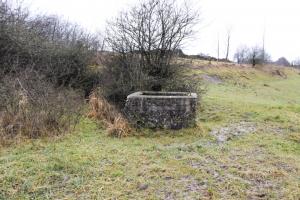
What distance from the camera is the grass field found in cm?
372

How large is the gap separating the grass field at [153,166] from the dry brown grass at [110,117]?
0.25 meters

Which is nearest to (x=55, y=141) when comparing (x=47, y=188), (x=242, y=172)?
(x=47, y=188)

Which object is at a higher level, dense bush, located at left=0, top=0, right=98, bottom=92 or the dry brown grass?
dense bush, located at left=0, top=0, right=98, bottom=92

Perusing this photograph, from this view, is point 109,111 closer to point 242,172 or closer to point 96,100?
point 96,100

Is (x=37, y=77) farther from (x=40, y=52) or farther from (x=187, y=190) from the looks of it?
(x=187, y=190)

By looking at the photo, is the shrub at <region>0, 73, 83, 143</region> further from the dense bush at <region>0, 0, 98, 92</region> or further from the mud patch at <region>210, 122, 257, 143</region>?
the mud patch at <region>210, 122, 257, 143</region>

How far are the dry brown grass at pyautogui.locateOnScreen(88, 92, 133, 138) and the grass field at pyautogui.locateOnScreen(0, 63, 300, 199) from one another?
0.25 m

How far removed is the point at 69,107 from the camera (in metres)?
6.81

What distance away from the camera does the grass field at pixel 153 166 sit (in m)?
3.72

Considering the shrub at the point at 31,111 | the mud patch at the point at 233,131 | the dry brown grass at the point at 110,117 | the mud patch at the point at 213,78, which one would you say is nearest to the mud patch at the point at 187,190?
the mud patch at the point at 233,131

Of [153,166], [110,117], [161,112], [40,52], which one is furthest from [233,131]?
[40,52]

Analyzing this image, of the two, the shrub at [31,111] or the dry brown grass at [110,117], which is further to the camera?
the dry brown grass at [110,117]

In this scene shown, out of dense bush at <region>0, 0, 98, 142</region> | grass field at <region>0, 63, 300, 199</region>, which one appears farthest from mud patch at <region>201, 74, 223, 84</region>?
grass field at <region>0, 63, 300, 199</region>

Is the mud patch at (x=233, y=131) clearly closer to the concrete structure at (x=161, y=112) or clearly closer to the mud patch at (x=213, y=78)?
the concrete structure at (x=161, y=112)
